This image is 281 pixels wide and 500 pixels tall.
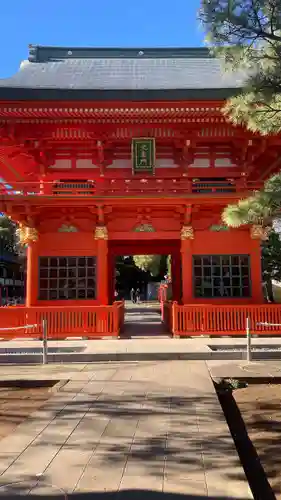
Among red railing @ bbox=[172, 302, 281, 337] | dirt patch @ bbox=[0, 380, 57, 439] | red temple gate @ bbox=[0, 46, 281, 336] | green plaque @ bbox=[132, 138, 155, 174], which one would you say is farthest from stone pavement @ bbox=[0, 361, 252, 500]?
green plaque @ bbox=[132, 138, 155, 174]

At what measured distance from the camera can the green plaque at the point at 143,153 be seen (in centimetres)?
1444

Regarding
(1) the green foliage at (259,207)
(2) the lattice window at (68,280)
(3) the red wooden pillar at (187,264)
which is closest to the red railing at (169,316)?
(3) the red wooden pillar at (187,264)

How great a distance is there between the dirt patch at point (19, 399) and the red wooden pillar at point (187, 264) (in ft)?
23.7

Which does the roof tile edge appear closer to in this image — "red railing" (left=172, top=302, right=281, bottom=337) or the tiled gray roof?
the tiled gray roof

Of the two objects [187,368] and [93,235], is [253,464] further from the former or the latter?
[93,235]

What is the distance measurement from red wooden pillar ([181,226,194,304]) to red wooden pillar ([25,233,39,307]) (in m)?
5.24

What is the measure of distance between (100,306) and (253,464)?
9324 millimetres

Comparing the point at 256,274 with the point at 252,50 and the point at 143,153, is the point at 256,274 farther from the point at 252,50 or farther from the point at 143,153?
the point at 252,50

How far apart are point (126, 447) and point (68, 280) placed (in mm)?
10808

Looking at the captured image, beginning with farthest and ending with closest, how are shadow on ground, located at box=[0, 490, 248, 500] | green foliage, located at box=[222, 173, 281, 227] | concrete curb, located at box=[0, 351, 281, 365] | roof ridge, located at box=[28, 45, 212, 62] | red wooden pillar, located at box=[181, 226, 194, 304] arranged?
roof ridge, located at box=[28, 45, 212, 62] < red wooden pillar, located at box=[181, 226, 194, 304] < concrete curb, located at box=[0, 351, 281, 365] < green foliage, located at box=[222, 173, 281, 227] < shadow on ground, located at box=[0, 490, 248, 500]

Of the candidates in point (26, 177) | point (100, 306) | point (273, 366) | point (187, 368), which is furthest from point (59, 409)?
point (26, 177)

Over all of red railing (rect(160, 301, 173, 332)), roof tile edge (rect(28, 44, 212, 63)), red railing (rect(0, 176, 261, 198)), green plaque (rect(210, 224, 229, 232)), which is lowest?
red railing (rect(160, 301, 173, 332))

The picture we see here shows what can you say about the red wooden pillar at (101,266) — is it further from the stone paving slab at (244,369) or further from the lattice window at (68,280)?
the stone paving slab at (244,369)

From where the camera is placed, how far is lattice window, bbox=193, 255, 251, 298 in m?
15.0
